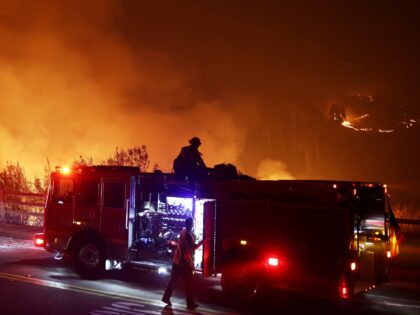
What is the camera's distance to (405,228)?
1661cm

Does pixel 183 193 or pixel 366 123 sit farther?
pixel 366 123

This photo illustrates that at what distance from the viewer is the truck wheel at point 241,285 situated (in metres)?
8.31

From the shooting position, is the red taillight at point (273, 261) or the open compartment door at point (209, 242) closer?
the red taillight at point (273, 261)

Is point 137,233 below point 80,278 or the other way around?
the other way around

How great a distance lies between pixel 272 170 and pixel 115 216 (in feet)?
82.2

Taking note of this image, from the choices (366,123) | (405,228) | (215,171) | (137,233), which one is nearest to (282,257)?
(215,171)

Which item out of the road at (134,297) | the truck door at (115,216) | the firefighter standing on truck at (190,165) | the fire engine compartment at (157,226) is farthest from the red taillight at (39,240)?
the firefighter standing on truck at (190,165)

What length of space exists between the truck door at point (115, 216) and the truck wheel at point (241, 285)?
265cm

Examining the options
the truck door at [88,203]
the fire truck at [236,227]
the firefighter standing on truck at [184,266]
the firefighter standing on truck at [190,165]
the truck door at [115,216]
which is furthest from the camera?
the truck door at [88,203]

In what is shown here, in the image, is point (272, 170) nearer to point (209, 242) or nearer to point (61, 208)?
point (61, 208)

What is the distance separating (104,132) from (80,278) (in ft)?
73.0

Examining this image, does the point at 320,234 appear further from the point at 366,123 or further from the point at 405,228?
the point at 366,123

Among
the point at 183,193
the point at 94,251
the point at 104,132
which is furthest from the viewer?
the point at 104,132

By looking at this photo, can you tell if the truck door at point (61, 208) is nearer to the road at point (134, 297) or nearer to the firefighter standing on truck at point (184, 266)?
the road at point (134, 297)
